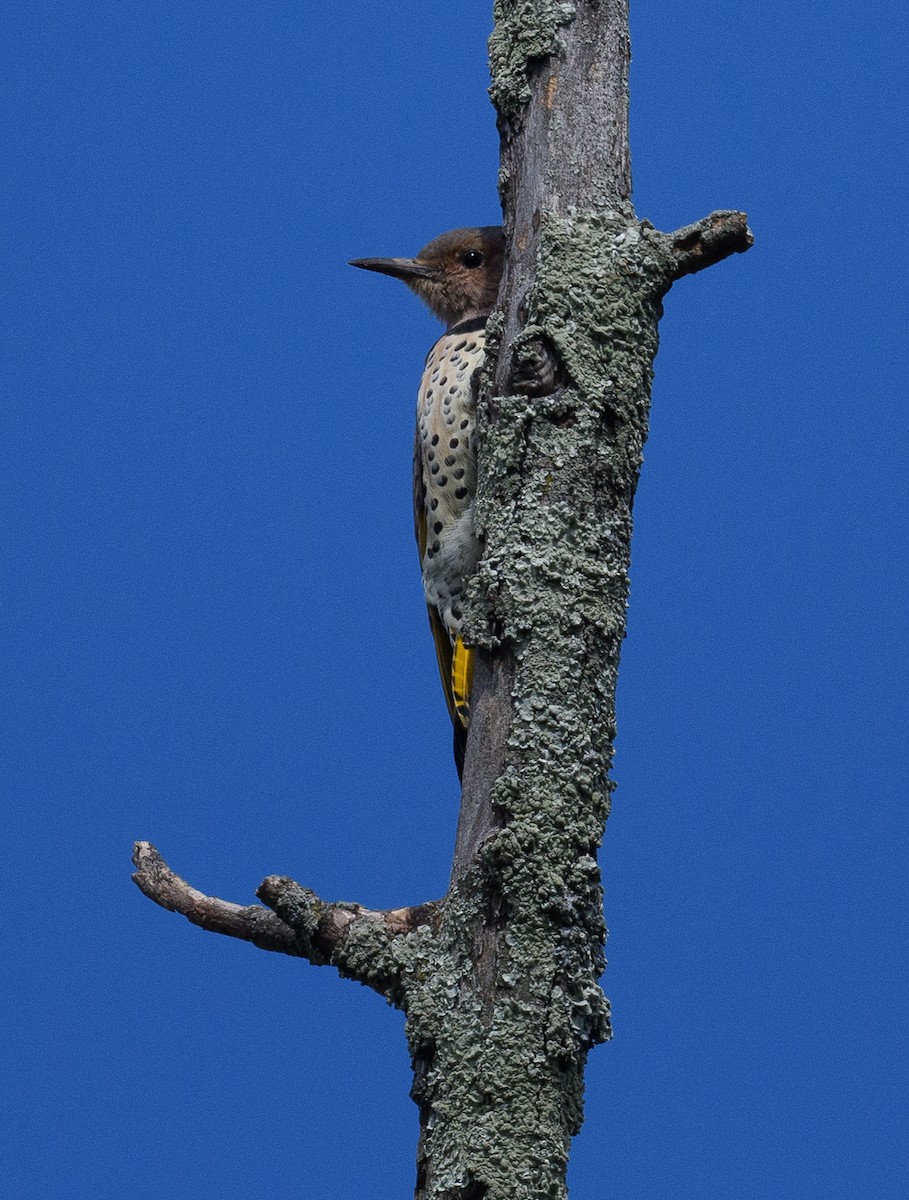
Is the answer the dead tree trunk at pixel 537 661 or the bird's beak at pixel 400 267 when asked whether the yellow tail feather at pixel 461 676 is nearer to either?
the dead tree trunk at pixel 537 661

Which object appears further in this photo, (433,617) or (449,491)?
(433,617)

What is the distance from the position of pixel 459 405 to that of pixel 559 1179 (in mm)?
1758

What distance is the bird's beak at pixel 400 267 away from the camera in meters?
4.40

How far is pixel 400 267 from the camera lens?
4.41m

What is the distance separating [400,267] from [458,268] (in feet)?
0.52

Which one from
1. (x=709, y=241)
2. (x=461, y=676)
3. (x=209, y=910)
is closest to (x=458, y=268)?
(x=461, y=676)

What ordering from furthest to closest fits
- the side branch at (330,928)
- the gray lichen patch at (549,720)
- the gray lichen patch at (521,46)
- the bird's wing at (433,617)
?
the bird's wing at (433,617) < the gray lichen patch at (521,46) < the side branch at (330,928) < the gray lichen patch at (549,720)

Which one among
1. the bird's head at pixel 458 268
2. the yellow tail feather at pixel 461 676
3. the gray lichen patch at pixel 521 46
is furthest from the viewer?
the bird's head at pixel 458 268

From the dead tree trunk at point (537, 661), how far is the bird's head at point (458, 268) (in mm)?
973

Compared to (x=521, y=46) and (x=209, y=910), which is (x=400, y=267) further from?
(x=209, y=910)

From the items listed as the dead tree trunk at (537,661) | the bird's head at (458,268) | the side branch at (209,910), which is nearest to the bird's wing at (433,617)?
the bird's head at (458,268)

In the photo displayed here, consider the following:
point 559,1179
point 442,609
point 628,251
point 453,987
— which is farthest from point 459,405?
point 559,1179

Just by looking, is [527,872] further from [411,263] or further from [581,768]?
[411,263]

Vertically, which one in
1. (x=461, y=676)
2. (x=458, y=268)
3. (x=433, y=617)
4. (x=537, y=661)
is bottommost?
(x=537, y=661)
